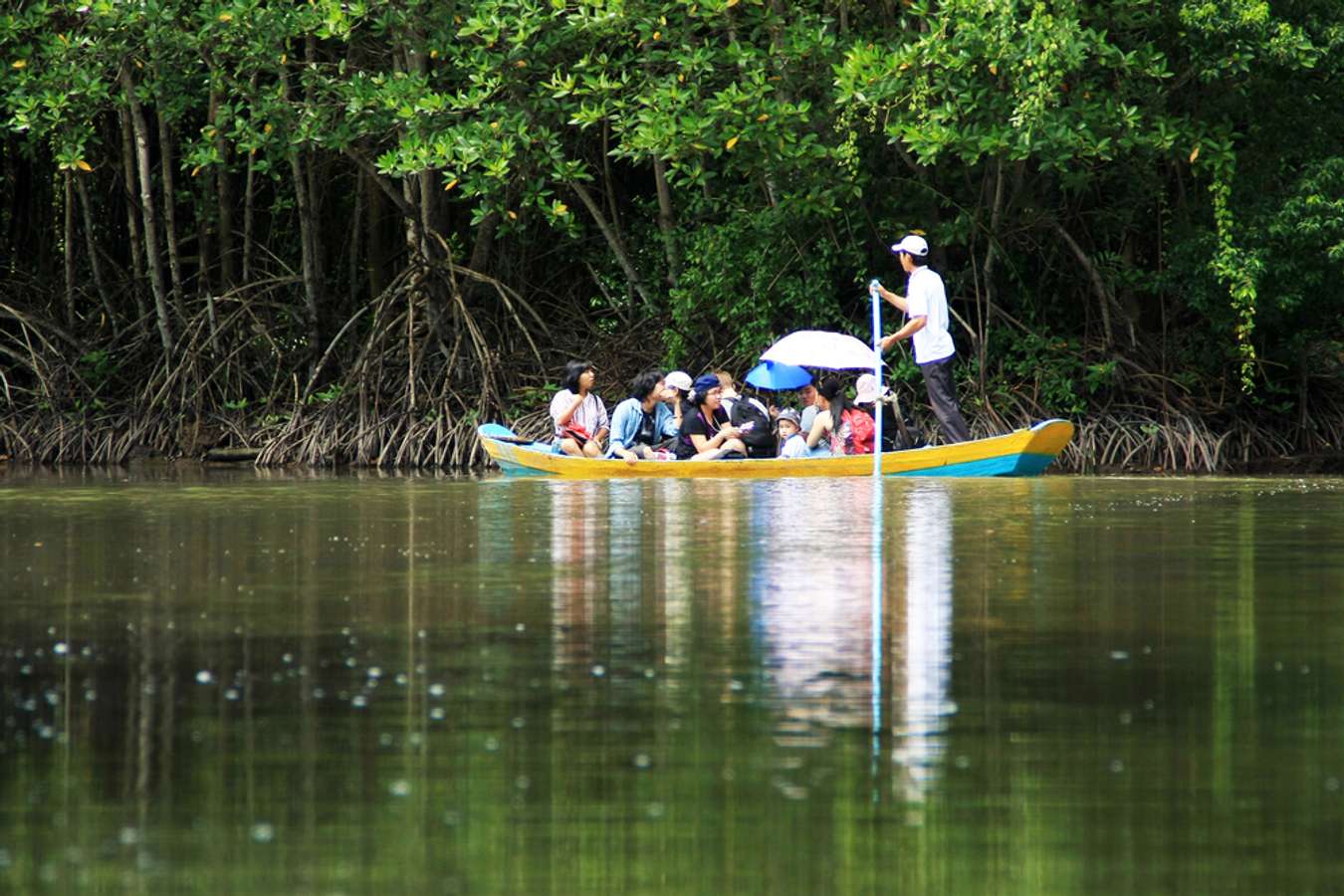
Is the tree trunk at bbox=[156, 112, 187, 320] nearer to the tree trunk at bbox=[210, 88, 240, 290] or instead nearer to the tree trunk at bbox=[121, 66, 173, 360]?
the tree trunk at bbox=[121, 66, 173, 360]

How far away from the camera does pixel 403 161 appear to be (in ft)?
68.6

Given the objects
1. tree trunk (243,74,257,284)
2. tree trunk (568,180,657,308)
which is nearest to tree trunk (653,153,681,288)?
tree trunk (568,180,657,308)

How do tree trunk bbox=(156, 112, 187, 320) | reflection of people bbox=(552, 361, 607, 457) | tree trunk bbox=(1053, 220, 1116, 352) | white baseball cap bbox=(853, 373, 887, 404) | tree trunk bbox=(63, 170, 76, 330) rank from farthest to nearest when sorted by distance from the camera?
tree trunk bbox=(63, 170, 76, 330) → tree trunk bbox=(156, 112, 187, 320) → tree trunk bbox=(1053, 220, 1116, 352) → reflection of people bbox=(552, 361, 607, 457) → white baseball cap bbox=(853, 373, 887, 404)

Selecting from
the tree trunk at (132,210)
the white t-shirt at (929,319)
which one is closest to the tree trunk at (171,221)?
the tree trunk at (132,210)

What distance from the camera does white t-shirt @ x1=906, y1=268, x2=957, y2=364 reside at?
18312 millimetres

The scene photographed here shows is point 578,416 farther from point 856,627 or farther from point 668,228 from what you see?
point 856,627

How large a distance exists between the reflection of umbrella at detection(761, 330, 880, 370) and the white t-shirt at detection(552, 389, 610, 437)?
150cm

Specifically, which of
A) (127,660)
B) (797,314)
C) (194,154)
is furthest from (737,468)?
(127,660)

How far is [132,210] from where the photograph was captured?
25906 mm

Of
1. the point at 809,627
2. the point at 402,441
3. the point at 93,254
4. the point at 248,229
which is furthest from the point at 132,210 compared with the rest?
the point at 809,627

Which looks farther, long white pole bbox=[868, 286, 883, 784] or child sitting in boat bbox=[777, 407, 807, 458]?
child sitting in boat bbox=[777, 407, 807, 458]

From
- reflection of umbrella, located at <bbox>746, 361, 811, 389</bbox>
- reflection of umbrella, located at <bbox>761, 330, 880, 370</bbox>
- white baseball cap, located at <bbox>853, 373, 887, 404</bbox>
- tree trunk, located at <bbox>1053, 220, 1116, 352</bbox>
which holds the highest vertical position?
tree trunk, located at <bbox>1053, 220, 1116, 352</bbox>

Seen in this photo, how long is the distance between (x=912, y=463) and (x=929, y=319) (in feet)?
5.02

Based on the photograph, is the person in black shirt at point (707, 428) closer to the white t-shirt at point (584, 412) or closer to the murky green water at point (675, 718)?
the white t-shirt at point (584, 412)
